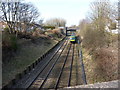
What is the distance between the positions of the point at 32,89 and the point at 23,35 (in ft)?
62.4

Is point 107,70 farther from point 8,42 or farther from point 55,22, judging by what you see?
point 55,22

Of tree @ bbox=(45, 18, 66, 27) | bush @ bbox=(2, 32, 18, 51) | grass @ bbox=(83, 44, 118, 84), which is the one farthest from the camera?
tree @ bbox=(45, 18, 66, 27)

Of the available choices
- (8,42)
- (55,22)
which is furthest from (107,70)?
(55,22)

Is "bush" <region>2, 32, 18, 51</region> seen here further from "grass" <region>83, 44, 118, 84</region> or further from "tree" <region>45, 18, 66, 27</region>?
"tree" <region>45, 18, 66, 27</region>

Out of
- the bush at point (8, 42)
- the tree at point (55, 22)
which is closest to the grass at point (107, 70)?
the bush at point (8, 42)

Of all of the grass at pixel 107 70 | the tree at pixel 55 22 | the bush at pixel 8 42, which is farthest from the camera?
the tree at pixel 55 22

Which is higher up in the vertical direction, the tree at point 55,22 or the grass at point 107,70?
the tree at point 55,22

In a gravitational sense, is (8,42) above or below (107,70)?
above

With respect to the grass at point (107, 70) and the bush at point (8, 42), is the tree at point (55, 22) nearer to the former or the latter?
the bush at point (8, 42)

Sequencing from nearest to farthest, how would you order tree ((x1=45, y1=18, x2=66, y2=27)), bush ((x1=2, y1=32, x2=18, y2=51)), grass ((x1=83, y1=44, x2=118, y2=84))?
grass ((x1=83, y1=44, x2=118, y2=84))
bush ((x1=2, y1=32, x2=18, y2=51))
tree ((x1=45, y1=18, x2=66, y2=27))

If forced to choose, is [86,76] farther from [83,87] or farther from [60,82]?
[83,87]

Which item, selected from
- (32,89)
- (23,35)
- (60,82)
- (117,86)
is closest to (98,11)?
(23,35)

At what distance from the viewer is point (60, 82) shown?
10.9 meters

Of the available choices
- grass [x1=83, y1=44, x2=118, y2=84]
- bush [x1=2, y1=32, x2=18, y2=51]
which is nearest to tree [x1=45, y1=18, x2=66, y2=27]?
bush [x1=2, y1=32, x2=18, y2=51]
